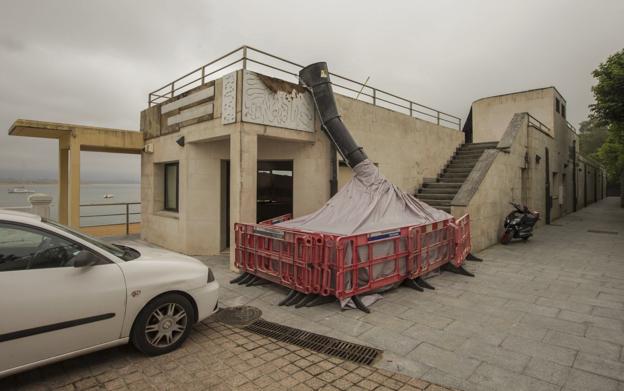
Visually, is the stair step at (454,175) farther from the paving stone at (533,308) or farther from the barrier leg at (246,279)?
the barrier leg at (246,279)

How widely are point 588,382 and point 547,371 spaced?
33 centimetres

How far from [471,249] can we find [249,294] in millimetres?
6414

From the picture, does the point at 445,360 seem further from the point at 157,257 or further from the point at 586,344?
the point at 157,257

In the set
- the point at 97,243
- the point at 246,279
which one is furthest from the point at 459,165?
the point at 97,243

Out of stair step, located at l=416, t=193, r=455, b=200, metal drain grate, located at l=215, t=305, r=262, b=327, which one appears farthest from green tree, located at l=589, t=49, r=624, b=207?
metal drain grate, located at l=215, t=305, r=262, b=327

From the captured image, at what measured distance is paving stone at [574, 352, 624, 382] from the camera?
351cm

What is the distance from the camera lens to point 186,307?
4051 millimetres

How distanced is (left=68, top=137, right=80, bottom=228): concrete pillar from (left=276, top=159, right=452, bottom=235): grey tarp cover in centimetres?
664

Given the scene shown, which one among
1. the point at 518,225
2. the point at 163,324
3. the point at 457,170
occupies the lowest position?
the point at 163,324

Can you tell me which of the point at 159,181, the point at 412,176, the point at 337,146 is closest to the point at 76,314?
the point at 337,146

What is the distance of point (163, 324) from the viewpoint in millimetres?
3893

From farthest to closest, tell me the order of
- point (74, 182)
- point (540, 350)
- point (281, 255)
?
point (74, 182) → point (281, 255) → point (540, 350)

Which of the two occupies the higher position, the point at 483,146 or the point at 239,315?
the point at 483,146

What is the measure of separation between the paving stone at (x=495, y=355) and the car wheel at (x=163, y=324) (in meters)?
3.27
